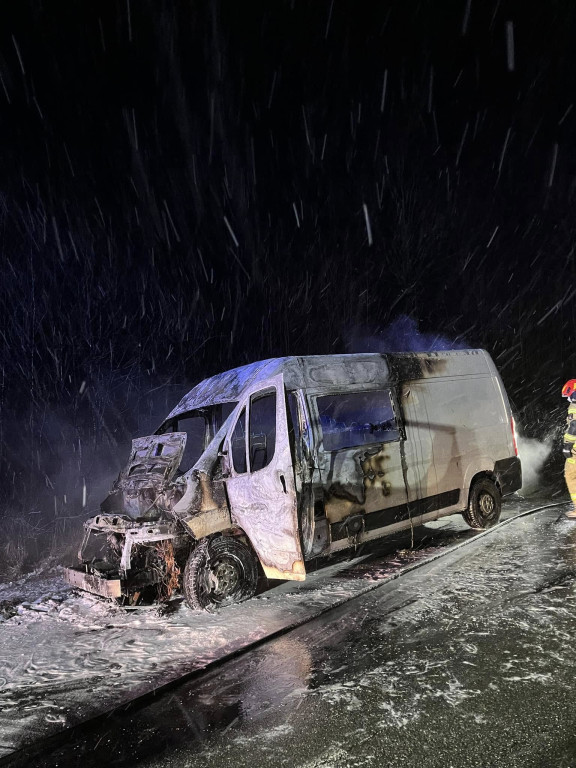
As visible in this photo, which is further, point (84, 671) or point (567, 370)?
point (567, 370)

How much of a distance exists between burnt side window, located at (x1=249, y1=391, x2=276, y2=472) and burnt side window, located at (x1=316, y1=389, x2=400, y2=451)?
667mm

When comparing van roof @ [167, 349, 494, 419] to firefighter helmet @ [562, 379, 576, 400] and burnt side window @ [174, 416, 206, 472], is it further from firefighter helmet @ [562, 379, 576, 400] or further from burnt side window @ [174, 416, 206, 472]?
firefighter helmet @ [562, 379, 576, 400]

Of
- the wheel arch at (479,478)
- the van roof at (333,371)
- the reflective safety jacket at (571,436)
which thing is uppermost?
the van roof at (333,371)

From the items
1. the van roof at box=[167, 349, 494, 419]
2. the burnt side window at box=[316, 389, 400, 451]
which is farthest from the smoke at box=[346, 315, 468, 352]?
the burnt side window at box=[316, 389, 400, 451]

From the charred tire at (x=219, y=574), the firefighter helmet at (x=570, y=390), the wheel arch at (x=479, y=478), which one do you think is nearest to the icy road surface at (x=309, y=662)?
the charred tire at (x=219, y=574)

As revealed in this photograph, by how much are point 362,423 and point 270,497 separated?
1773mm

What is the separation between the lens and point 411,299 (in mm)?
26359

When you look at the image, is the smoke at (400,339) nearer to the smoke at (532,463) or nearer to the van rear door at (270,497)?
the smoke at (532,463)

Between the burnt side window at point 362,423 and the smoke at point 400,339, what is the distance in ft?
52.8

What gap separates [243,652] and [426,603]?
167cm

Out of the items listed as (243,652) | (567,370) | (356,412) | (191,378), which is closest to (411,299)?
(567,370)

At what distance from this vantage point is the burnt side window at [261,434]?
229 inches

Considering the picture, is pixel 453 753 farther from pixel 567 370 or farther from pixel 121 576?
pixel 567 370

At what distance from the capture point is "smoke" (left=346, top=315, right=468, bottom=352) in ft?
76.8
